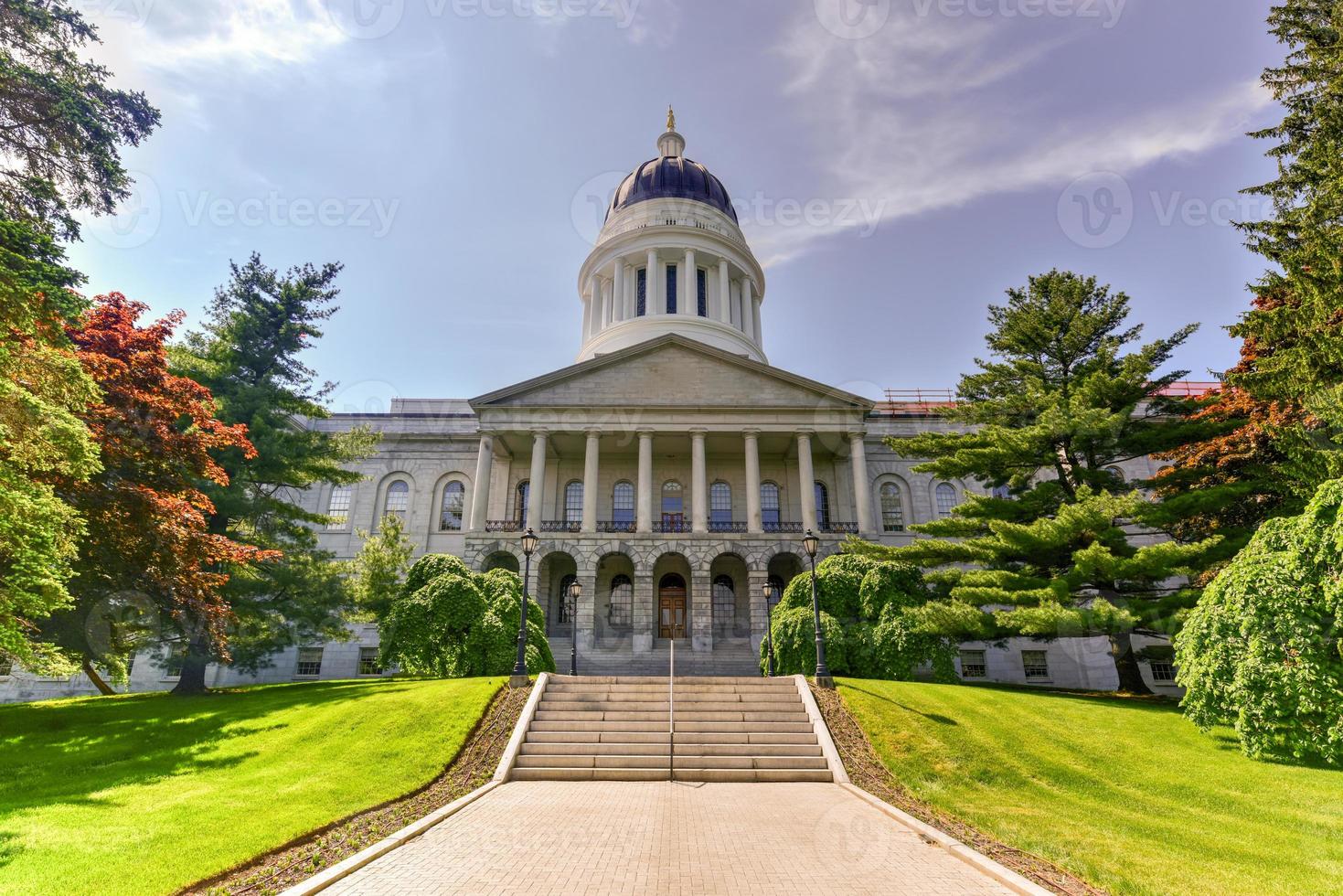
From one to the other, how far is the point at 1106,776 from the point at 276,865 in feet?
45.0

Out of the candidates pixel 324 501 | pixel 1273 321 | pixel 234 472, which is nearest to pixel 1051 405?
pixel 1273 321

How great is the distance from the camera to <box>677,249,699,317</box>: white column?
146 ft

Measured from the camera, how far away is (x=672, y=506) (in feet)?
116

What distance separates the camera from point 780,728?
14.8 m

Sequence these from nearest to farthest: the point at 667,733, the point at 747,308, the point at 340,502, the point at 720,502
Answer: the point at 667,733, the point at 720,502, the point at 340,502, the point at 747,308

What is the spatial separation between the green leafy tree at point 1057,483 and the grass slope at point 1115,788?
2609 mm

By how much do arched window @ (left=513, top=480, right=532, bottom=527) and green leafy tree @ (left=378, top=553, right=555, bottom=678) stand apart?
1411cm

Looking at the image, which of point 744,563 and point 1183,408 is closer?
point 1183,408

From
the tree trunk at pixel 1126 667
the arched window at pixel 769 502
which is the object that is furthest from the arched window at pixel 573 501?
the tree trunk at pixel 1126 667

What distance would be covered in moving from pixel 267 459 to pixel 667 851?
20.0 meters

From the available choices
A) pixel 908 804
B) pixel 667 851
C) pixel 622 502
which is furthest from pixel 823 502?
pixel 667 851

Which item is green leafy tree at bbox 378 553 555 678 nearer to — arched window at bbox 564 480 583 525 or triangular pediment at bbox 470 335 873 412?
triangular pediment at bbox 470 335 873 412

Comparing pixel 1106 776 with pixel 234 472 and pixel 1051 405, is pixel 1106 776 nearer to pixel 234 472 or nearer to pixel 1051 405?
pixel 1051 405

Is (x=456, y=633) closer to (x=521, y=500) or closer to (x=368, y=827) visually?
(x=368, y=827)
